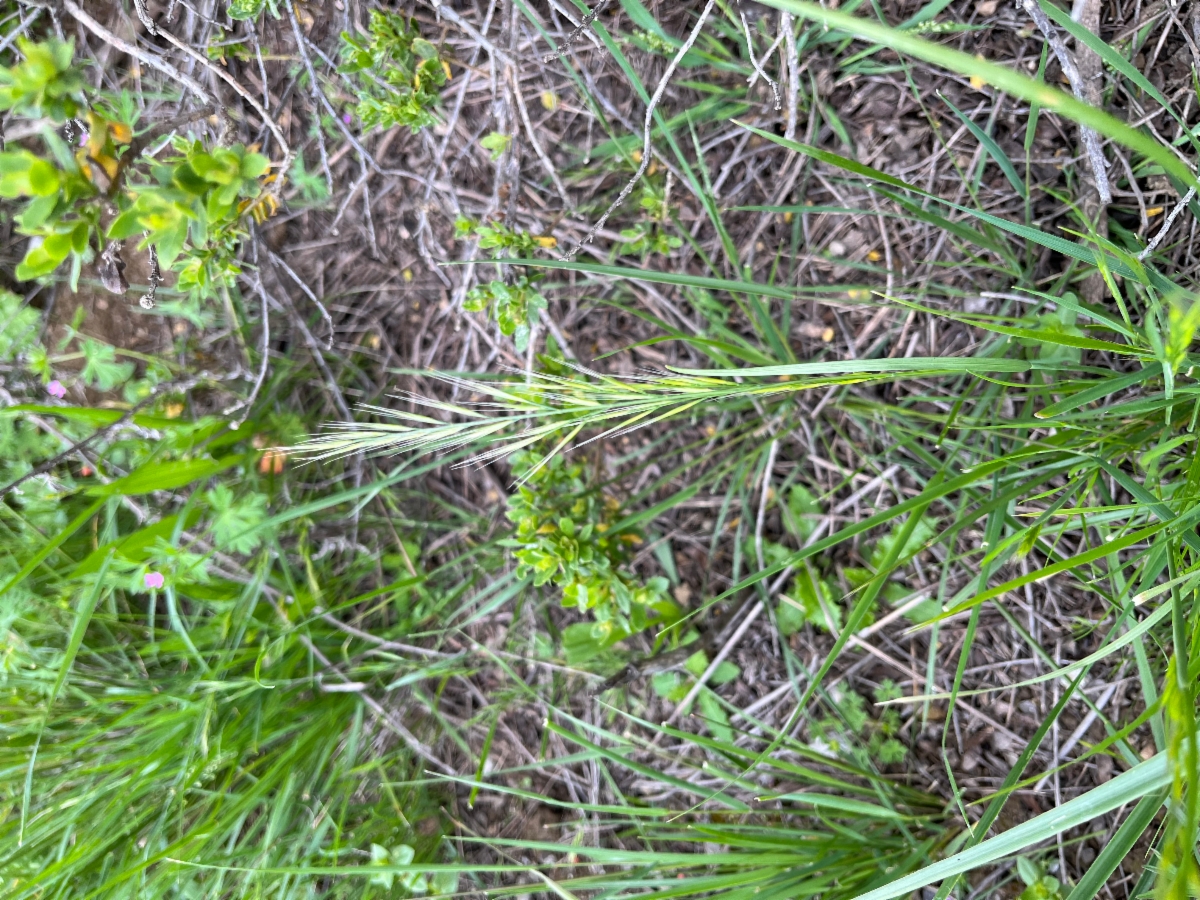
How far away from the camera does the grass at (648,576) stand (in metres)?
1.36

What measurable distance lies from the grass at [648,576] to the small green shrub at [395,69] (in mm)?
158

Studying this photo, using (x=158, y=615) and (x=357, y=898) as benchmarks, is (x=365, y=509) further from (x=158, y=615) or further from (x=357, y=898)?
(x=357, y=898)

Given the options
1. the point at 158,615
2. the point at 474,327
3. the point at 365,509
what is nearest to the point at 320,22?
the point at 474,327

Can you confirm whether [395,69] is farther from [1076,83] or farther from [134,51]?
[1076,83]

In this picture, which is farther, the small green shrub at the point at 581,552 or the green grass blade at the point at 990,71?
the small green shrub at the point at 581,552

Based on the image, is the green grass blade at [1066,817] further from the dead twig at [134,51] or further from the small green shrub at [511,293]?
the dead twig at [134,51]

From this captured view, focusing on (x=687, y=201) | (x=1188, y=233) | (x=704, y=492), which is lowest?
(x=704, y=492)

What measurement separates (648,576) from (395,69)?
1.23m

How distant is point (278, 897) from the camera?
1.62 meters

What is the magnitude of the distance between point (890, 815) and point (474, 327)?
1.38m

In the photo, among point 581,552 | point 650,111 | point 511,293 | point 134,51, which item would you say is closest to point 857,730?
point 581,552

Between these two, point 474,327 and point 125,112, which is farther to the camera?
point 474,327

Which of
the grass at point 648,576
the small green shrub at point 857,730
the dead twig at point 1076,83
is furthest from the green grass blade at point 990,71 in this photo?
the small green shrub at point 857,730

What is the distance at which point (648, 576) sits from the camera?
6.10 feet
